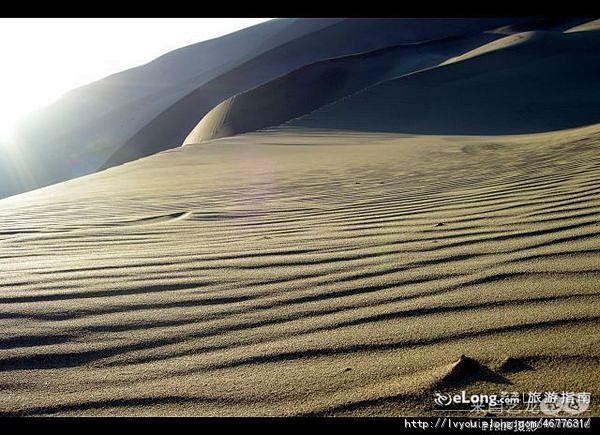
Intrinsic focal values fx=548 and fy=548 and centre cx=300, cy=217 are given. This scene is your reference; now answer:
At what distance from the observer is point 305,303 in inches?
86.8

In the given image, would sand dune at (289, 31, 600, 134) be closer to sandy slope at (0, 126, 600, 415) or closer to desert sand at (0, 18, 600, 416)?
desert sand at (0, 18, 600, 416)

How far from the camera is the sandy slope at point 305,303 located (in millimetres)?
1557

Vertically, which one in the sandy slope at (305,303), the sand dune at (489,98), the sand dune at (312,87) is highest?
the sand dune at (312,87)

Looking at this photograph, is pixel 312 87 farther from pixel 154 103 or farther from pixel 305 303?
pixel 154 103

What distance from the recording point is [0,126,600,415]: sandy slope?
5.11 ft

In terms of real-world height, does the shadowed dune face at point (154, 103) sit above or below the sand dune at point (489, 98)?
above

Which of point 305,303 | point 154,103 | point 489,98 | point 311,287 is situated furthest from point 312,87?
point 154,103

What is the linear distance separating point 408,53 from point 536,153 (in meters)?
27.8

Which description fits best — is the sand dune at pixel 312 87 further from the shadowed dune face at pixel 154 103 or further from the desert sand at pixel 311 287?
the desert sand at pixel 311 287

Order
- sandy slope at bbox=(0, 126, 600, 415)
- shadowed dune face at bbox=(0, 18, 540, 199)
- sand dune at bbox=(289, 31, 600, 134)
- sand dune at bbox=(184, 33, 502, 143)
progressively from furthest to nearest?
Answer: shadowed dune face at bbox=(0, 18, 540, 199) < sand dune at bbox=(184, 33, 502, 143) < sand dune at bbox=(289, 31, 600, 134) < sandy slope at bbox=(0, 126, 600, 415)

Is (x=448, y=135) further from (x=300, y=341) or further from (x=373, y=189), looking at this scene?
(x=300, y=341)

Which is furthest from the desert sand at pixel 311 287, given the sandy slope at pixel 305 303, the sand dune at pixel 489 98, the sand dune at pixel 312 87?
the sand dune at pixel 312 87

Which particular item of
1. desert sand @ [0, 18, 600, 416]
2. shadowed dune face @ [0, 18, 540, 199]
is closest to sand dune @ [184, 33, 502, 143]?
shadowed dune face @ [0, 18, 540, 199]
